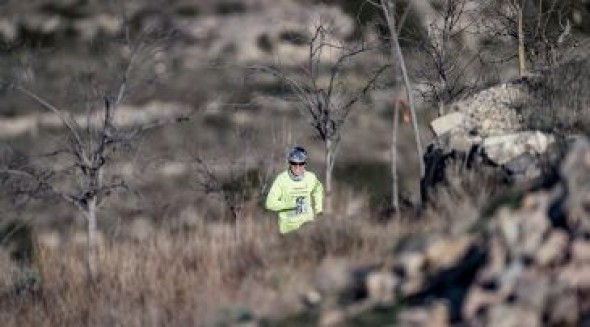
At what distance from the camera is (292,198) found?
9969mm

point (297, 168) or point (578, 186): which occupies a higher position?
point (297, 168)

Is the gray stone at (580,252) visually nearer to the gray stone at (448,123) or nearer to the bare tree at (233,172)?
the gray stone at (448,123)

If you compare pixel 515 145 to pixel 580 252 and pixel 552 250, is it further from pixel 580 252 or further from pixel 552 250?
pixel 580 252

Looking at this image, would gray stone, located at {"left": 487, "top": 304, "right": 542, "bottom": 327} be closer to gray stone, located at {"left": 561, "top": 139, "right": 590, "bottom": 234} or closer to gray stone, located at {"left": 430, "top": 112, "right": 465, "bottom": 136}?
gray stone, located at {"left": 561, "top": 139, "right": 590, "bottom": 234}

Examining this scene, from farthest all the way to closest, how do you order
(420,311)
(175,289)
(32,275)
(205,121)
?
(205,121) → (32,275) → (175,289) → (420,311)

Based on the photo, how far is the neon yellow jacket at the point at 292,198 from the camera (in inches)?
390

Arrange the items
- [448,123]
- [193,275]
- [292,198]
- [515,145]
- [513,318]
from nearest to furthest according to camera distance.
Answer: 1. [513,318]
2. [193,275]
3. [292,198]
4. [515,145]
5. [448,123]

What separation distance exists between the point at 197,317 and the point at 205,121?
7406 centimetres

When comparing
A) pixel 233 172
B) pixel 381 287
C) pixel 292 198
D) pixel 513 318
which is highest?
pixel 233 172

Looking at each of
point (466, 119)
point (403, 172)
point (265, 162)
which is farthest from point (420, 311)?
point (403, 172)

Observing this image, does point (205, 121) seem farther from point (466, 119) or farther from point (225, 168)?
point (466, 119)

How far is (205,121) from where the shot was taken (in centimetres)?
8106

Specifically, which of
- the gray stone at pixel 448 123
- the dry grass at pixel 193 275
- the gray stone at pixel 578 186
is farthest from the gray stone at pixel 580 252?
the gray stone at pixel 448 123

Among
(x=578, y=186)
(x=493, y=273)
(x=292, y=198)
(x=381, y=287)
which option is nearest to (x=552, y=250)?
(x=493, y=273)
